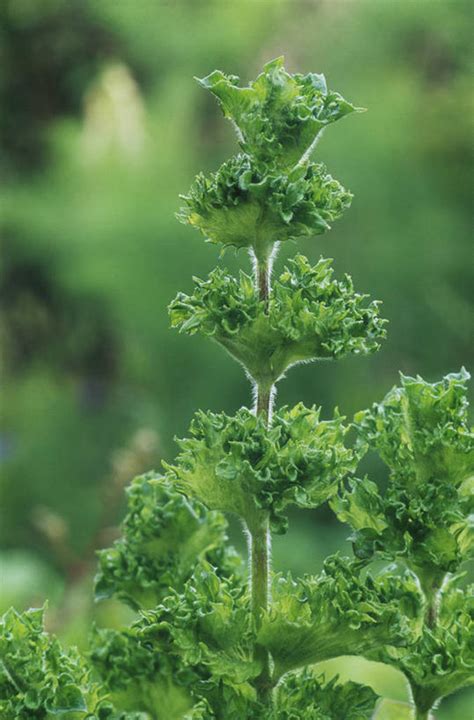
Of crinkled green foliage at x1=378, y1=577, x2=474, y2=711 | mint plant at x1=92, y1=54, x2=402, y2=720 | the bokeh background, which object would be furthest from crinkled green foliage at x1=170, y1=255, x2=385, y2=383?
the bokeh background

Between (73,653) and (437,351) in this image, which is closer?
(73,653)

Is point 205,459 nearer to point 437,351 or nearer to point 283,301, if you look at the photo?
point 283,301

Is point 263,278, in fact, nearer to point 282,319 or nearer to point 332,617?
point 282,319

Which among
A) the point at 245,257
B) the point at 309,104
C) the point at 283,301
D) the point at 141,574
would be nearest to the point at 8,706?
the point at 141,574

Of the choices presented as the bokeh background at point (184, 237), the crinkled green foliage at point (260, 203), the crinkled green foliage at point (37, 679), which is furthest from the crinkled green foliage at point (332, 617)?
the bokeh background at point (184, 237)

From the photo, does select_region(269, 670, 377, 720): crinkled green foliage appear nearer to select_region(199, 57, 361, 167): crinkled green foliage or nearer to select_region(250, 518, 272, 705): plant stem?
select_region(250, 518, 272, 705): plant stem

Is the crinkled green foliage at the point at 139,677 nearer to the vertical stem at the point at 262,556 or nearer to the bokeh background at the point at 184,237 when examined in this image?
the vertical stem at the point at 262,556
